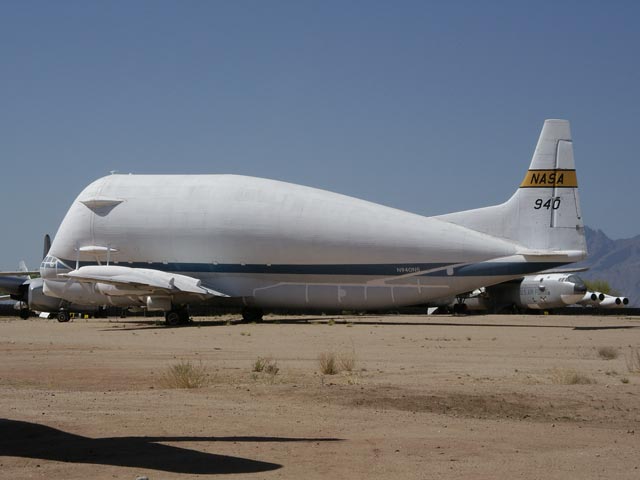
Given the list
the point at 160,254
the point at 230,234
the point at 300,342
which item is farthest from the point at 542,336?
the point at 160,254

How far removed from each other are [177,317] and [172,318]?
1.11ft

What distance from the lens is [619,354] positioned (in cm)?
2745

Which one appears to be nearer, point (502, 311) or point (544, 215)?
point (544, 215)

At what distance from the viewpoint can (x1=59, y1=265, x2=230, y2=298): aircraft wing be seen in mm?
49438

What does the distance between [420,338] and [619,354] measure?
33.2 ft

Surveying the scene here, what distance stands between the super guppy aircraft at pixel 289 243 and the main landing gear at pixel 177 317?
9cm

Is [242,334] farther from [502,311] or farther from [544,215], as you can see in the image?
[502,311]

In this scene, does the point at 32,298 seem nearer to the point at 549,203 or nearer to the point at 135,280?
the point at 135,280

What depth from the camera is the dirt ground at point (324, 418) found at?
1047cm

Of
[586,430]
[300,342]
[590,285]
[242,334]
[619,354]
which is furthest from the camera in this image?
[590,285]

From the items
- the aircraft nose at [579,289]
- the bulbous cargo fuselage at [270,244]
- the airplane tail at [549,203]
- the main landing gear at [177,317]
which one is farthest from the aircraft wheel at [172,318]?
the aircraft nose at [579,289]

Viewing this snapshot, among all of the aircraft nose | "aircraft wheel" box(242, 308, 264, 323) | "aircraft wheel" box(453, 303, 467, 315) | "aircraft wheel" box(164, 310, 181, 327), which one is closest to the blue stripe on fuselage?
"aircraft wheel" box(164, 310, 181, 327)

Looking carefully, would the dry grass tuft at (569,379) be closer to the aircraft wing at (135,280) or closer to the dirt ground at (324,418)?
the dirt ground at (324,418)

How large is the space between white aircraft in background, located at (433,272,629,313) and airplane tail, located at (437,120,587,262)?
65.9ft
